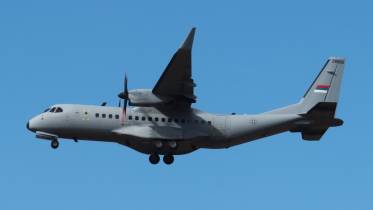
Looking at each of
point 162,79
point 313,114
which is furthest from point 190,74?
point 313,114

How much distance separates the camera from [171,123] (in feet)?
143

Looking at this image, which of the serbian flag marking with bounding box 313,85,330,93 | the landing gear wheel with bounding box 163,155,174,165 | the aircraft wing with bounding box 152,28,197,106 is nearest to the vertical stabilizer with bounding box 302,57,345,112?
the serbian flag marking with bounding box 313,85,330,93

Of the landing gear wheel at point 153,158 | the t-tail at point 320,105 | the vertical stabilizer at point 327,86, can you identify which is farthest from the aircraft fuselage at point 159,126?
the vertical stabilizer at point 327,86

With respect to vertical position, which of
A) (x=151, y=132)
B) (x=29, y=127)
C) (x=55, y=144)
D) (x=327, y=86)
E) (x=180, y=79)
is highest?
(x=180, y=79)

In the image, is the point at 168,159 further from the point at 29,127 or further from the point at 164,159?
the point at 29,127

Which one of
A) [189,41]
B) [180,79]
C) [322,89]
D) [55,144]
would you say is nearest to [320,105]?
[322,89]

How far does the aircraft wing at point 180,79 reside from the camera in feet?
128

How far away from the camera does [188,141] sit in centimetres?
4341

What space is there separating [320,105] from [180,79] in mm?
7611

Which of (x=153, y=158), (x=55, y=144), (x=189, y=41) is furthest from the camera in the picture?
(x=153, y=158)

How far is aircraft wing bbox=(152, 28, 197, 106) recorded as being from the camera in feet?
128

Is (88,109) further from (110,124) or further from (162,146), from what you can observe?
(162,146)

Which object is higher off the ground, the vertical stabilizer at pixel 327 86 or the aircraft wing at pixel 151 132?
the vertical stabilizer at pixel 327 86

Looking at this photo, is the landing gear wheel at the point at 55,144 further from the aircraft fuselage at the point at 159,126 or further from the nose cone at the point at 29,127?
the nose cone at the point at 29,127
